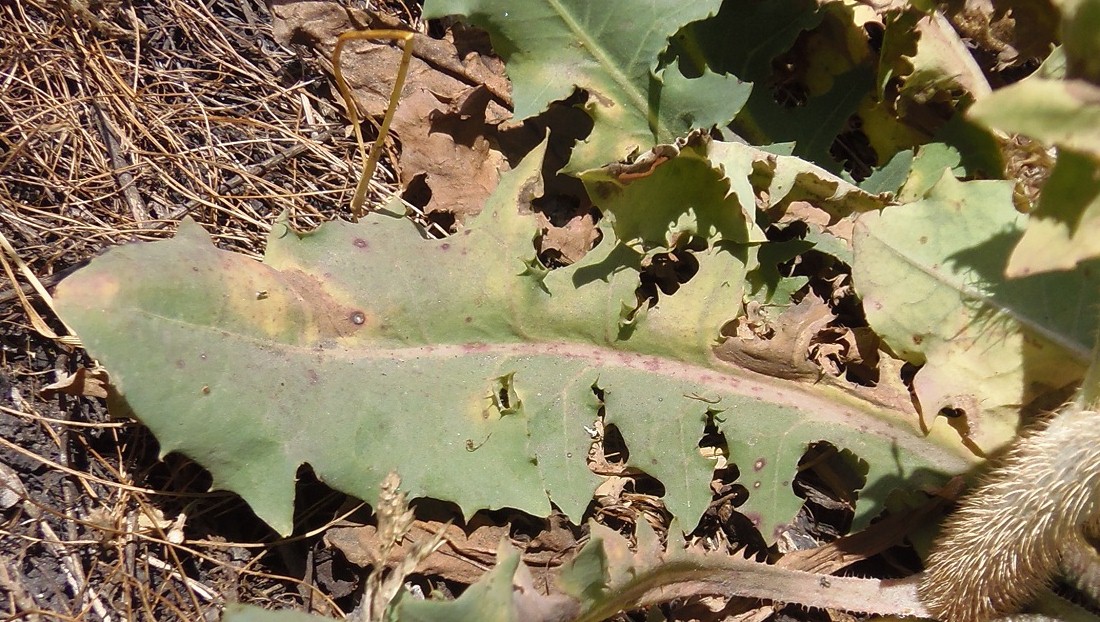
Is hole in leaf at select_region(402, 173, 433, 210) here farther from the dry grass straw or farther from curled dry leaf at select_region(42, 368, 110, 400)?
curled dry leaf at select_region(42, 368, 110, 400)

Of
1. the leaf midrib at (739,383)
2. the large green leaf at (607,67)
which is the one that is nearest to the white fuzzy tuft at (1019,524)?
the leaf midrib at (739,383)

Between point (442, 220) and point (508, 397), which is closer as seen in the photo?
point (508, 397)

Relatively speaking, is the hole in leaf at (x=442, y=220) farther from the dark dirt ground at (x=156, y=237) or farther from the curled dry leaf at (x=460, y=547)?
the curled dry leaf at (x=460, y=547)

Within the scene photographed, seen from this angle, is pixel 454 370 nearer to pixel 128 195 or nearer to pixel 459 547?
pixel 459 547

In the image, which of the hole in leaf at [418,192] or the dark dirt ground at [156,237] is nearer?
the dark dirt ground at [156,237]

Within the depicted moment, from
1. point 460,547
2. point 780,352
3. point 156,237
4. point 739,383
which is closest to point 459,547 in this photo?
point 460,547
